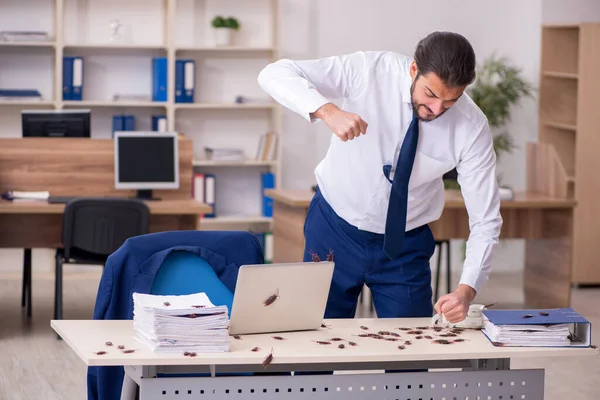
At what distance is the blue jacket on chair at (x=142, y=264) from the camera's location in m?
2.64

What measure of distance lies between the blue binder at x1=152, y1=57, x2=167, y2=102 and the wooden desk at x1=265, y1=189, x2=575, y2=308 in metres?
1.35

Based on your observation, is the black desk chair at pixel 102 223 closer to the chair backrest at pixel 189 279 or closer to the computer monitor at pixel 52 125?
the computer monitor at pixel 52 125

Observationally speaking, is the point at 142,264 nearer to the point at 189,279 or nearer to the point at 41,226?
the point at 189,279

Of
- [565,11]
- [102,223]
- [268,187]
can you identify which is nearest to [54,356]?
[102,223]

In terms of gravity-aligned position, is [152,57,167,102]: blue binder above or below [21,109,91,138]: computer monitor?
above

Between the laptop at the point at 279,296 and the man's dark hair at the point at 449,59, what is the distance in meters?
0.55

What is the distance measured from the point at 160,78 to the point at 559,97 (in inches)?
118

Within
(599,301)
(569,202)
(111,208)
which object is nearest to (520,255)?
(599,301)

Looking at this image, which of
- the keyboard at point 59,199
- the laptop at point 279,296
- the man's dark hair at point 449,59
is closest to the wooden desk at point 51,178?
the keyboard at point 59,199

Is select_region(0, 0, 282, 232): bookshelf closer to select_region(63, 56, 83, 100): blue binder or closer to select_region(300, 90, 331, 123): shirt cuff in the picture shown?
select_region(63, 56, 83, 100): blue binder

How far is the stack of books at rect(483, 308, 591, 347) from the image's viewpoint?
2.38 metres

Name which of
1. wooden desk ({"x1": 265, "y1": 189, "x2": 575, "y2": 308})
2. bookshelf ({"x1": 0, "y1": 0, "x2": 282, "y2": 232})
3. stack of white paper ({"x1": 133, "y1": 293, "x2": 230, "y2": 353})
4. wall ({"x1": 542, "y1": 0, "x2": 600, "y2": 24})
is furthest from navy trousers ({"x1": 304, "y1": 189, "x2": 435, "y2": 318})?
wall ({"x1": 542, "y1": 0, "x2": 600, "y2": 24})

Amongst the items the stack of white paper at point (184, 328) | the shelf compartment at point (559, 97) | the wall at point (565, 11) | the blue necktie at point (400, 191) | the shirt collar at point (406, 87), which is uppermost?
the wall at point (565, 11)

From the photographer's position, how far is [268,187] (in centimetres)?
721
